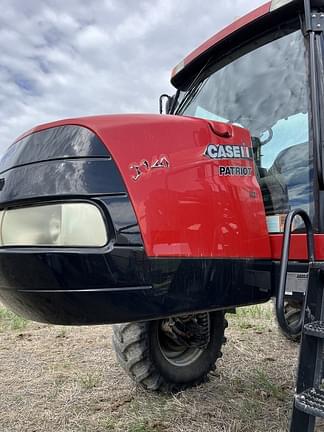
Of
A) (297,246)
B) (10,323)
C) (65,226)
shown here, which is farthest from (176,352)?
(10,323)

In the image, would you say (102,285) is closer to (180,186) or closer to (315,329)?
(180,186)

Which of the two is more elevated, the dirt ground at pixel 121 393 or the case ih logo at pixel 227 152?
the case ih logo at pixel 227 152

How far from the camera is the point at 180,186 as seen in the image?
1786 millimetres

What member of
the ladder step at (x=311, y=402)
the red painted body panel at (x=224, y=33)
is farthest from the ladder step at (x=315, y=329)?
the red painted body panel at (x=224, y=33)

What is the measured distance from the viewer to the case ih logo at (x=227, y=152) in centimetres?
191

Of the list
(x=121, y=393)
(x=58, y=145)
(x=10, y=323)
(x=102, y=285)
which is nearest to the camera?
(x=102, y=285)

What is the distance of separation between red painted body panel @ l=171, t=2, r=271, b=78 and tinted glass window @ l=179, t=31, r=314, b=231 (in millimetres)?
152

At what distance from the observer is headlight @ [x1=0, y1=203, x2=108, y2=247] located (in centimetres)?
163

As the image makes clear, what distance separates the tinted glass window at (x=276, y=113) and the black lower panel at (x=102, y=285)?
682 mm

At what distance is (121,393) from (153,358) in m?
0.38

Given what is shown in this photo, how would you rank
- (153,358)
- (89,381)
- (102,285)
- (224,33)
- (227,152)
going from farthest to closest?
1. (89,381)
2. (153,358)
3. (224,33)
4. (227,152)
5. (102,285)

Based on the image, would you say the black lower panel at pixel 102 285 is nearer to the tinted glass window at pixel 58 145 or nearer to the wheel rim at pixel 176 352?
the tinted glass window at pixel 58 145

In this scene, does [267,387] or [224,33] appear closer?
[224,33]

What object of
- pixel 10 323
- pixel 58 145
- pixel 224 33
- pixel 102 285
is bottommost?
pixel 10 323
